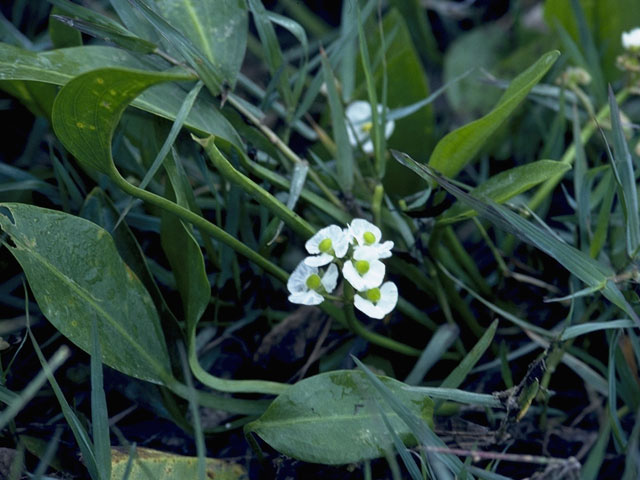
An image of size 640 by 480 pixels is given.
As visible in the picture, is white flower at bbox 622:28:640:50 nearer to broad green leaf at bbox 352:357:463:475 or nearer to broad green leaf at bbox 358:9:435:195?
broad green leaf at bbox 358:9:435:195

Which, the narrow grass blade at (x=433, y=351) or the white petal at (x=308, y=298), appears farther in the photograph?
the narrow grass blade at (x=433, y=351)

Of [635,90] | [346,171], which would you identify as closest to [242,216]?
[346,171]

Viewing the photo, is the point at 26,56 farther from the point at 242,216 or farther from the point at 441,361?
the point at 441,361

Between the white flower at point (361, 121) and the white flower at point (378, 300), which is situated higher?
the white flower at point (361, 121)

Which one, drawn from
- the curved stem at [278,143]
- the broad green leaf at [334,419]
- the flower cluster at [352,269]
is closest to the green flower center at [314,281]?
the flower cluster at [352,269]

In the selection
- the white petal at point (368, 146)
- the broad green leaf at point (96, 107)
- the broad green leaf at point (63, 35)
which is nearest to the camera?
the broad green leaf at point (96, 107)

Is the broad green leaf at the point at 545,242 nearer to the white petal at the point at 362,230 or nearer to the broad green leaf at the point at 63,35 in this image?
the white petal at the point at 362,230

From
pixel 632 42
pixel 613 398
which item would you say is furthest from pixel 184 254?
pixel 632 42
